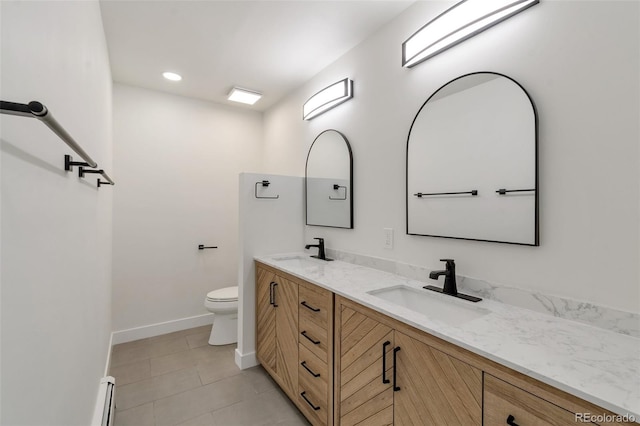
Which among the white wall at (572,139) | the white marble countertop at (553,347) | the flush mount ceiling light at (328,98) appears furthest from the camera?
the flush mount ceiling light at (328,98)

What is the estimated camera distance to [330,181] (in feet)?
8.43

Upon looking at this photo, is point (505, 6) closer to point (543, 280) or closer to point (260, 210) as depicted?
point (543, 280)

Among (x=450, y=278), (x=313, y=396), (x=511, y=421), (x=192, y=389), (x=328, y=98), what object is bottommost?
(x=192, y=389)

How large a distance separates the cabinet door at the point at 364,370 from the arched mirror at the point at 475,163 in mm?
697

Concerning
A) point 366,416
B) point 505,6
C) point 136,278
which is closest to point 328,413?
point 366,416

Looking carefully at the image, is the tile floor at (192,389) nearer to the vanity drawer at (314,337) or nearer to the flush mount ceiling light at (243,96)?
the vanity drawer at (314,337)

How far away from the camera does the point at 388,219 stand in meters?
2.03

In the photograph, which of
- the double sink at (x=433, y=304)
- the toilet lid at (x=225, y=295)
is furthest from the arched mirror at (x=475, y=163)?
the toilet lid at (x=225, y=295)

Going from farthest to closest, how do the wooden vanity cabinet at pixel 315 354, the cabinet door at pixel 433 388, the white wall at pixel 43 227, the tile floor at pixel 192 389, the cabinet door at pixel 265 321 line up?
the cabinet door at pixel 265 321 → the tile floor at pixel 192 389 → the wooden vanity cabinet at pixel 315 354 → the cabinet door at pixel 433 388 → the white wall at pixel 43 227

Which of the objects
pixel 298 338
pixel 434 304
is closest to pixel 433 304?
pixel 434 304

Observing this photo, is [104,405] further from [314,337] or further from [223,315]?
[223,315]

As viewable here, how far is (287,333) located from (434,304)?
40.6 inches

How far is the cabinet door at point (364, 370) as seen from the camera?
125 cm

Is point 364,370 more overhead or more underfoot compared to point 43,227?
more underfoot
